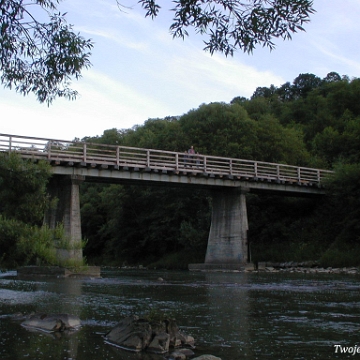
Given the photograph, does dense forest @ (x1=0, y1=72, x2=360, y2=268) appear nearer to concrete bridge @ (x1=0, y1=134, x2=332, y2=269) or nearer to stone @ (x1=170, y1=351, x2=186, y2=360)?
concrete bridge @ (x1=0, y1=134, x2=332, y2=269)

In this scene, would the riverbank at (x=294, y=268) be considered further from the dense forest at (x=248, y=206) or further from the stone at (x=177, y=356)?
the stone at (x=177, y=356)

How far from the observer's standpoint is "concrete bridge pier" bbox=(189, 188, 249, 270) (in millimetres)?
48062

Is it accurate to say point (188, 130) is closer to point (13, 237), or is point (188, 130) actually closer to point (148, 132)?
point (148, 132)

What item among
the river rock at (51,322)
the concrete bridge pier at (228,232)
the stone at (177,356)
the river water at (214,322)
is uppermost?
the concrete bridge pier at (228,232)

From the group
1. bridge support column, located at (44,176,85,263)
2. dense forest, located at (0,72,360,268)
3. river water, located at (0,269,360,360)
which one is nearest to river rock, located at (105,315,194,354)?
river water, located at (0,269,360,360)

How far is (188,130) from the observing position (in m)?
68.8

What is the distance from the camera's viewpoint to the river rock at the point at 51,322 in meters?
11.2

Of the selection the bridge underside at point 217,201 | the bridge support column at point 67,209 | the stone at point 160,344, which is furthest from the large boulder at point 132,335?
the bridge underside at point 217,201

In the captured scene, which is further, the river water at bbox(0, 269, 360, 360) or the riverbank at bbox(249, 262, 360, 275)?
the riverbank at bbox(249, 262, 360, 275)

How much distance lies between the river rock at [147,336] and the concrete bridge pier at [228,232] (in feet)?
123

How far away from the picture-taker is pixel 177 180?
146ft

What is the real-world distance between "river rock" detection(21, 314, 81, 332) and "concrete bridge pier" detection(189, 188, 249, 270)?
36.2 meters

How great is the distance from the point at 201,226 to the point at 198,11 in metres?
49.3

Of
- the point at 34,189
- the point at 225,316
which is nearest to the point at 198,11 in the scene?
the point at 225,316
